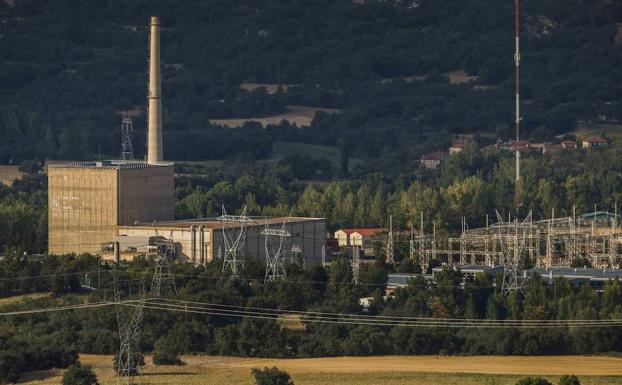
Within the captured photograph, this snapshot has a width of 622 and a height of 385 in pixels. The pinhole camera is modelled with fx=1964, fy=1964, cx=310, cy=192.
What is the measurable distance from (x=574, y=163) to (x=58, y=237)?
70179mm

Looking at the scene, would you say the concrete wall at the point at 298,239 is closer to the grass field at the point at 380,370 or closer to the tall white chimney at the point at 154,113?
the tall white chimney at the point at 154,113

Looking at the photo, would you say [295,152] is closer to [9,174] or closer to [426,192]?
[9,174]

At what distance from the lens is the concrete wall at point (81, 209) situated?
99.4m

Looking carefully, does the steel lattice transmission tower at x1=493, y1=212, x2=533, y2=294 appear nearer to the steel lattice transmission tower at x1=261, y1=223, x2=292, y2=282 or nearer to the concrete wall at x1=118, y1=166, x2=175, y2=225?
the steel lattice transmission tower at x1=261, y1=223, x2=292, y2=282

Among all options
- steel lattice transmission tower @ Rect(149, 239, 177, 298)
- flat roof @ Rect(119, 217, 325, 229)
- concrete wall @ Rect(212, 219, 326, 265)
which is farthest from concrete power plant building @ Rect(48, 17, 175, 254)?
steel lattice transmission tower @ Rect(149, 239, 177, 298)

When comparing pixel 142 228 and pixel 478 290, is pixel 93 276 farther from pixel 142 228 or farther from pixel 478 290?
pixel 478 290

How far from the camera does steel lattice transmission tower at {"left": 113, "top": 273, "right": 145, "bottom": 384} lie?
2758 inches

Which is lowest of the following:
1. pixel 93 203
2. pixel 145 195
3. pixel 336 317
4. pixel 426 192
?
pixel 336 317

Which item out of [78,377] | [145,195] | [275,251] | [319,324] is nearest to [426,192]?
[275,251]

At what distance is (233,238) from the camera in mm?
96625

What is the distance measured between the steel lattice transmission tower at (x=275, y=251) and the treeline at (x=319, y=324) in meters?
0.56

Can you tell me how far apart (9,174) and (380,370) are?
3542 inches

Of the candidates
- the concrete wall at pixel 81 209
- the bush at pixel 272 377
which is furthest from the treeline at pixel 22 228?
the bush at pixel 272 377

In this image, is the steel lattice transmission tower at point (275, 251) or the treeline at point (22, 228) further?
the treeline at point (22, 228)
